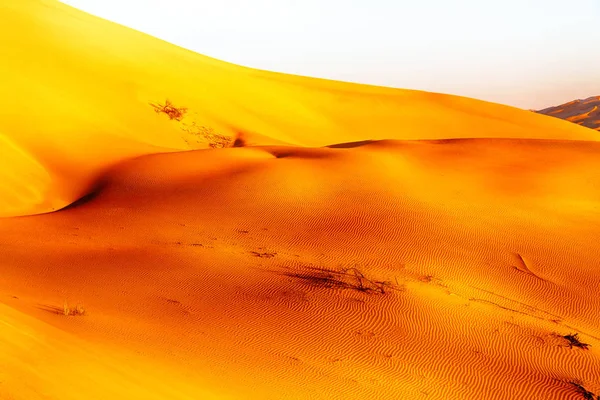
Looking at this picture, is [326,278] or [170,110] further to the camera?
[170,110]

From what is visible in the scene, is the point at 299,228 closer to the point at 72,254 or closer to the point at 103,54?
the point at 72,254

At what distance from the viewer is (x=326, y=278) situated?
8.74 metres

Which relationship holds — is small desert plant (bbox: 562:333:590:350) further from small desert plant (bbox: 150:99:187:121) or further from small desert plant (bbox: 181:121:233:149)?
small desert plant (bbox: 150:99:187:121)

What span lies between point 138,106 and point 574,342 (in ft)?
80.4

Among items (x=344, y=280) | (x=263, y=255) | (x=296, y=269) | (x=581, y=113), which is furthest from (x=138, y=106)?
(x=581, y=113)

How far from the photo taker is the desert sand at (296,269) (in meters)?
6.01

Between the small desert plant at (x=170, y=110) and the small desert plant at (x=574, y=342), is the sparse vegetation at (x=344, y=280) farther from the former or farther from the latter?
the small desert plant at (x=170, y=110)

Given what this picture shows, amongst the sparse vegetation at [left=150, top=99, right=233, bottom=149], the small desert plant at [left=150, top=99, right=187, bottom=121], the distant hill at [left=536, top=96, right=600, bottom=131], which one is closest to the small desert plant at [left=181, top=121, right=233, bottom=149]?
the sparse vegetation at [left=150, top=99, right=233, bottom=149]

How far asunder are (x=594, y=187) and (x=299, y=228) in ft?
24.6

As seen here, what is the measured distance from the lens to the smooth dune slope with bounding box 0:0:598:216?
63.6ft

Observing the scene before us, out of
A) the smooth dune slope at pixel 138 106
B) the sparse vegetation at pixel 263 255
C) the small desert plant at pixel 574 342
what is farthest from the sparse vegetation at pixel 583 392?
the smooth dune slope at pixel 138 106

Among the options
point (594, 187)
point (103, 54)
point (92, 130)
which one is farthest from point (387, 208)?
point (103, 54)

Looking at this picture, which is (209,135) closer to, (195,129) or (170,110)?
(195,129)

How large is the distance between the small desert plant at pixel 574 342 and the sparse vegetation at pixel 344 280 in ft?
7.74
